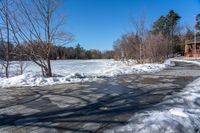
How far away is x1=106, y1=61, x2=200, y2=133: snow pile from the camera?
436 cm

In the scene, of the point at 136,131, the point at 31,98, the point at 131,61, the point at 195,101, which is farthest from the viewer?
the point at 131,61

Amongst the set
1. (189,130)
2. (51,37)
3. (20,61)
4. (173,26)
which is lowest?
(189,130)

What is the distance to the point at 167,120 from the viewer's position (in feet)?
15.6

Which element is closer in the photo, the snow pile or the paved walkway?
the snow pile

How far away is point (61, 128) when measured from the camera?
4.53 metres

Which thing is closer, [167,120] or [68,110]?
[167,120]

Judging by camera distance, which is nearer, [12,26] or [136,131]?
[136,131]

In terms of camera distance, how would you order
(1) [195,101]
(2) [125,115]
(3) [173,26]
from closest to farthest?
(2) [125,115] < (1) [195,101] < (3) [173,26]

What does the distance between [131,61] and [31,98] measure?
31.2 meters

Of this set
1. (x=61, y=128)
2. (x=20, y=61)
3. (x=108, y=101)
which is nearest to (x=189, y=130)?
(x=61, y=128)

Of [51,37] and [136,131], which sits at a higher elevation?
[51,37]

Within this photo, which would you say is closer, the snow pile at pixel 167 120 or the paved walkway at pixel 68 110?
the snow pile at pixel 167 120

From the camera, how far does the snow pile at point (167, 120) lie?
4.36 metres

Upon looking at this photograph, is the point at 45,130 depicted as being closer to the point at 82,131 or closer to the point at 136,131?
the point at 82,131
